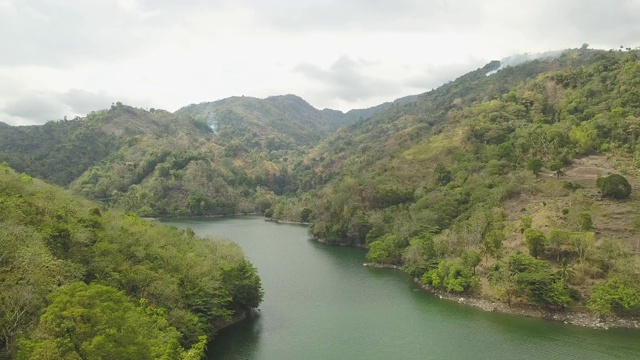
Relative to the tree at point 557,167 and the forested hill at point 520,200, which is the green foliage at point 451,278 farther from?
the tree at point 557,167

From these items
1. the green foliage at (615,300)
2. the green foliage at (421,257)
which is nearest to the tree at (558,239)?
the green foliage at (615,300)

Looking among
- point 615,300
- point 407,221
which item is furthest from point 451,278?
point 407,221

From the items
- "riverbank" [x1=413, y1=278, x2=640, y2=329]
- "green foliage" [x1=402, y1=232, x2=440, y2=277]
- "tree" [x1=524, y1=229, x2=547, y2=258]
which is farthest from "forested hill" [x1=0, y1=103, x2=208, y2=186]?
"tree" [x1=524, y1=229, x2=547, y2=258]

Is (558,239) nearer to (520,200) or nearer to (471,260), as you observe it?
(471,260)

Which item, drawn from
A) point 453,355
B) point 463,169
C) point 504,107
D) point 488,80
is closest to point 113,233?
point 453,355

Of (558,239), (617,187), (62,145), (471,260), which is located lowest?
(471,260)

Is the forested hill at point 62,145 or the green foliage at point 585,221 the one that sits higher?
the forested hill at point 62,145

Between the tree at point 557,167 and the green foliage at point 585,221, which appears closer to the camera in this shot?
the green foliage at point 585,221
